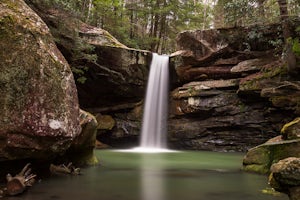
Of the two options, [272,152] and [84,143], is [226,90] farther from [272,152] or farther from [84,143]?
[84,143]

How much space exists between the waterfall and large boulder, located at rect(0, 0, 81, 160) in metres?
12.5

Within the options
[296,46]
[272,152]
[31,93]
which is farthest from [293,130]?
[31,93]

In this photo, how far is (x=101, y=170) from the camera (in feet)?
30.0

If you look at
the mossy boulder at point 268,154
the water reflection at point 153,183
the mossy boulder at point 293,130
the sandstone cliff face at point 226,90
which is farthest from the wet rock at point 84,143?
the sandstone cliff face at point 226,90

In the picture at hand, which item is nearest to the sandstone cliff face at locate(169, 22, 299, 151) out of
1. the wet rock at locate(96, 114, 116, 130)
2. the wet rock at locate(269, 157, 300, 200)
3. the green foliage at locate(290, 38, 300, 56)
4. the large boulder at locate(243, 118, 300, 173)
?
the green foliage at locate(290, 38, 300, 56)

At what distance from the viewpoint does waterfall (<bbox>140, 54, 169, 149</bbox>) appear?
19547 mm

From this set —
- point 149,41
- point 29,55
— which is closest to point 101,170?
point 29,55

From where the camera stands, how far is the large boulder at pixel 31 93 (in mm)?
6043

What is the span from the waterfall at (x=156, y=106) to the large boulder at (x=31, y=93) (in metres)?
12.5

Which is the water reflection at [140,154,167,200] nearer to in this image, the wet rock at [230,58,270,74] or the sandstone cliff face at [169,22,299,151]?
the sandstone cliff face at [169,22,299,151]

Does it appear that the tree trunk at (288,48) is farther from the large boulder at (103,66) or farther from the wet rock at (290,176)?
the wet rock at (290,176)

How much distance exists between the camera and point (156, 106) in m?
19.8

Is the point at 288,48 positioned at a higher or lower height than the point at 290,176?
higher

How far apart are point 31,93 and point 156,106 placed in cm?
1382
